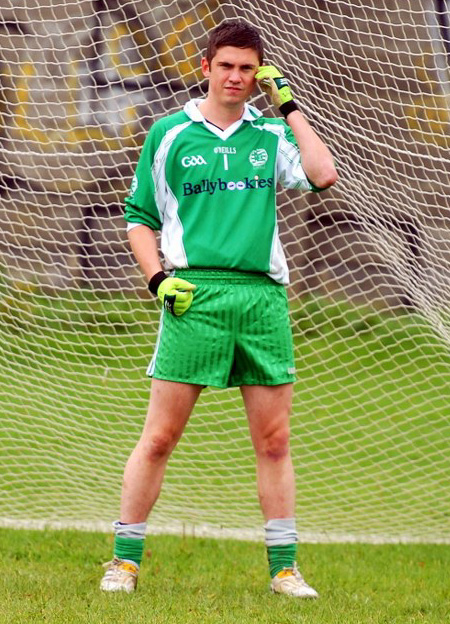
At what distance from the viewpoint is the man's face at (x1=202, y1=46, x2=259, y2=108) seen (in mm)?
3449

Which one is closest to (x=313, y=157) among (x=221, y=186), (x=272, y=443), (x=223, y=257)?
(x=221, y=186)

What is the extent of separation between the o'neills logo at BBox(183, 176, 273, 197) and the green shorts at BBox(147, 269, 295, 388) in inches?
9.6

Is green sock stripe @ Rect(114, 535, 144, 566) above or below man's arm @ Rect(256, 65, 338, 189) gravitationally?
below

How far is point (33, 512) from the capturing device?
5238 millimetres

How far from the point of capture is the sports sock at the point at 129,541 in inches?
143

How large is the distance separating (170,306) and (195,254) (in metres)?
0.18

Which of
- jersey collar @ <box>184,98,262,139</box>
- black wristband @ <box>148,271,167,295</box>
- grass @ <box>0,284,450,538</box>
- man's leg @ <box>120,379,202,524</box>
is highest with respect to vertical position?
jersey collar @ <box>184,98,262,139</box>

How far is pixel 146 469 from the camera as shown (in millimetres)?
3598

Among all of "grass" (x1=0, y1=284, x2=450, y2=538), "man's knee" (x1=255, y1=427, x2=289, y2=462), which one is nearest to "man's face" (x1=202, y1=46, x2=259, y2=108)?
"man's knee" (x1=255, y1=427, x2=289, y2=462)

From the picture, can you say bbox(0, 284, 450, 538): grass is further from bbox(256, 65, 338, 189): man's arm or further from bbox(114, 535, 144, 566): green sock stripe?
bbox(256, 65, 338, 189): man's arm

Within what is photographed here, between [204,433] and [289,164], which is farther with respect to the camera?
[204,433]

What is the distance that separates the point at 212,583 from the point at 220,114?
1.60 meters

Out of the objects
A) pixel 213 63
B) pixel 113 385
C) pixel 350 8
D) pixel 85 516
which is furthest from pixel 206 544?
pixel 350 8

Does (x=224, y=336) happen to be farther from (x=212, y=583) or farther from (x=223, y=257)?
(x=212, y=583)
